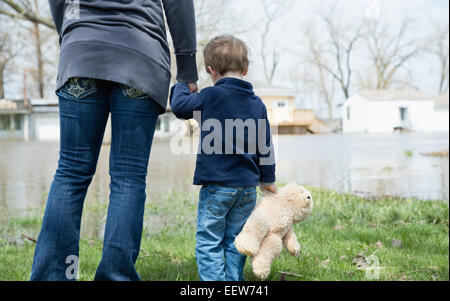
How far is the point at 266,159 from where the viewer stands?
7.78ft

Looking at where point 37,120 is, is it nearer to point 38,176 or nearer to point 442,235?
point 38,176

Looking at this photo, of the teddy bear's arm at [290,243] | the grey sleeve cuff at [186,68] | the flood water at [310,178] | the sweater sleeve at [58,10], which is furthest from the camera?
the flood water at [310,178]

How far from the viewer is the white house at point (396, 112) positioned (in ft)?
153

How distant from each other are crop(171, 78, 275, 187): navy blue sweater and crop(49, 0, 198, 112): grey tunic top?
23 cm

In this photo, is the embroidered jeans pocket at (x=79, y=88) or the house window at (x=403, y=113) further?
the house window at (x=403, y=113)

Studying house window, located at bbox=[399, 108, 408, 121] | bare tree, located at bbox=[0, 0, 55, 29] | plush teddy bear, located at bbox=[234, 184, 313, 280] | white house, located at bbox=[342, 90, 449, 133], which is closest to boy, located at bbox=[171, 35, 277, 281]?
plush teddy bear, located at bbox=[234, 184, 313, 280]

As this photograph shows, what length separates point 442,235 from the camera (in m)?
4.09

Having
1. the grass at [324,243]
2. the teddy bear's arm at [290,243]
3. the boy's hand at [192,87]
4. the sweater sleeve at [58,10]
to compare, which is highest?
the sweater sleeve at [58,10]

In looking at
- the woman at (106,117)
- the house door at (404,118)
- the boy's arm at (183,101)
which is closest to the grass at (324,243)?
the woman at (106,117)

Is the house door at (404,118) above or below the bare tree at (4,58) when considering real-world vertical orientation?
below

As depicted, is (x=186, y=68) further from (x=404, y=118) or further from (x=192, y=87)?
(x=404, y=118)

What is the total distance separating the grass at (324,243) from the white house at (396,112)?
142 ft

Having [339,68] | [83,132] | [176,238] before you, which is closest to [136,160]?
[83,132]
